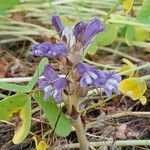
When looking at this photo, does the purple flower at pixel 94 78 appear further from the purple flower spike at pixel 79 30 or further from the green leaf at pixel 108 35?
the green leaf at pixel 108 35

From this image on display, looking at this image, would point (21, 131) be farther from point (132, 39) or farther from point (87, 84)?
point (132, 39)

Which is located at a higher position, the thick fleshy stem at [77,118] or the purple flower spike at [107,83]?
the purple flower spike at [107,83]

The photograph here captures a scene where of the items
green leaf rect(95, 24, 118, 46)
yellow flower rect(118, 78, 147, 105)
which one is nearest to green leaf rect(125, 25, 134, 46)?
green leaf rect(95, 24, 118, 46)

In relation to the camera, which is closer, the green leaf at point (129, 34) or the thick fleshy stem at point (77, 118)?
the thick fleshy stem at point (77, 118)

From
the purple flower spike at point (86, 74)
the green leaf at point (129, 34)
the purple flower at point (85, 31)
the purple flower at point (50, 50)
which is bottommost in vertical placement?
the green leaf at point (129, 34)

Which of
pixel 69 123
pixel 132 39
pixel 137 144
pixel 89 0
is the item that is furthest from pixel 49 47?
pixel 89 0

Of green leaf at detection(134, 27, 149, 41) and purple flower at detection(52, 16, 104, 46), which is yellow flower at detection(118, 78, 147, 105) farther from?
green leaf at detection(134, 27, 149, 41)

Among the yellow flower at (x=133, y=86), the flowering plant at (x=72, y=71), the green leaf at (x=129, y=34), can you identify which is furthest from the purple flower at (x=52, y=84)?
the green leaf at (x=129, y=34)
